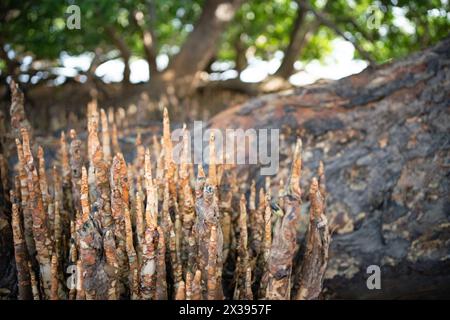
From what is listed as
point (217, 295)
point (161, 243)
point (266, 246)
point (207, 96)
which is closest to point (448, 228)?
point (266, 246)

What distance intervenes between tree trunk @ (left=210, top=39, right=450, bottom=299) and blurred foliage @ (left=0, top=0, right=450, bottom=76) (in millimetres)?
1727

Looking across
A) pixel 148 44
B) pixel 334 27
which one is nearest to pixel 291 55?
pixel 148 44

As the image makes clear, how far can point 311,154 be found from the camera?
3059 millimetres

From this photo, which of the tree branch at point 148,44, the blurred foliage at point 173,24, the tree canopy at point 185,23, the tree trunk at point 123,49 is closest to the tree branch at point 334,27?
the tree canopy at point 185,23

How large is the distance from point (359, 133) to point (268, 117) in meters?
0.68

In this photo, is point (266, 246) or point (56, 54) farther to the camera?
point (56, 54)

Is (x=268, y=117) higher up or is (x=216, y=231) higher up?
(x=268, y=117)

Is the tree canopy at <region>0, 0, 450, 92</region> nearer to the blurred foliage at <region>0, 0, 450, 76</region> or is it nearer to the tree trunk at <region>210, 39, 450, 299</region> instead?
the blurred foliage at <region>0, 0, 450, 76</region>

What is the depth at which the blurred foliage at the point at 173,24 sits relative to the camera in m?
5.19

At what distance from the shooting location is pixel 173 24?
29.0 feet

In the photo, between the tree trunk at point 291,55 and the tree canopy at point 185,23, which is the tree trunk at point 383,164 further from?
the tree trunk at point 291,55
